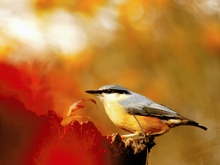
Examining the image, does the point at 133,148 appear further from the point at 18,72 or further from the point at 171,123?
the point at 18,72

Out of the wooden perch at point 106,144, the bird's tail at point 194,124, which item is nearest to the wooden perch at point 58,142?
the wooden perch at point 106,144

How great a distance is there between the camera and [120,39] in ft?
4.21

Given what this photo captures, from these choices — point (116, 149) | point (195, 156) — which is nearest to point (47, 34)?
point (116, 149)

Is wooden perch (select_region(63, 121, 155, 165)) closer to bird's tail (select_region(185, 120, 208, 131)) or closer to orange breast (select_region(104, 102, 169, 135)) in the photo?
orange breast (select_region(104, 102, 169, 135))

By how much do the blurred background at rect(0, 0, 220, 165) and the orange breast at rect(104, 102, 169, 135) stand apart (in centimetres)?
2

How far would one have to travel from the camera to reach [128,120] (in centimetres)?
108

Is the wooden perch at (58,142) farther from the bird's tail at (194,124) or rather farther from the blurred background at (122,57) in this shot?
the bird's tail at (194,124)

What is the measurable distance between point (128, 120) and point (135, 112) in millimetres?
23

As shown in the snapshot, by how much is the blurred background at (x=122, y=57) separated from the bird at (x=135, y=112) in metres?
0.03

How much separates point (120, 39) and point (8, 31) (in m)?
0.28

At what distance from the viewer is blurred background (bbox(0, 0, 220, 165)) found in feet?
3.72

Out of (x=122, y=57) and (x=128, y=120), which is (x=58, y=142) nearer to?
(x=128, y=120)

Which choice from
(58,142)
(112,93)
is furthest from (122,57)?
(58,142)

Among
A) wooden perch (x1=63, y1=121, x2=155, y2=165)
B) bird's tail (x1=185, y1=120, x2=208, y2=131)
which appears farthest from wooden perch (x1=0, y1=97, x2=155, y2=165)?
bird's tail (x1=185, y1=120, x2=208, y2=131)
